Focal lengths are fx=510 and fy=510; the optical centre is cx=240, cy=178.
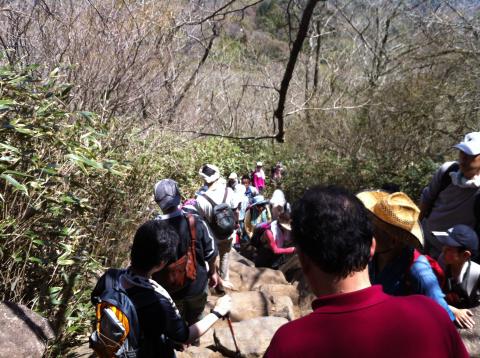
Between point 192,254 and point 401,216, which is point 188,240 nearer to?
point 192,254

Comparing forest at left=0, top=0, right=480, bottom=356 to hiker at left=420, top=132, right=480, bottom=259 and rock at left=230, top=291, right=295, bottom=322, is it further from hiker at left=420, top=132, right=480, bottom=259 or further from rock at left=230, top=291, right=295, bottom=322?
rock at left=230, top=291, right=295, bottom=322

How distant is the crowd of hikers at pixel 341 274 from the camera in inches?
47.3

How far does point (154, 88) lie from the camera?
414 inches

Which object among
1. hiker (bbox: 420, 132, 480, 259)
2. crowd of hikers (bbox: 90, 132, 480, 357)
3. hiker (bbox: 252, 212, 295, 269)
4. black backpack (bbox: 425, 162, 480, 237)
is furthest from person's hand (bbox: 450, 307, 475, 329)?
hiker (bbox: 252, 212, 295, 269)

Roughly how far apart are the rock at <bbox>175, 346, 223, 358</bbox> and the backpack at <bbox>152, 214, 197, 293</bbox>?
0.77 m

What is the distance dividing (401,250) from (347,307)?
112 cm

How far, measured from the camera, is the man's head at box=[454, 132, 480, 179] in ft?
11.2

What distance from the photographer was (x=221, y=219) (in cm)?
462

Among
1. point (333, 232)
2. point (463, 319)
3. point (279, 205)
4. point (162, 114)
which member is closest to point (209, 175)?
point (279, 205)

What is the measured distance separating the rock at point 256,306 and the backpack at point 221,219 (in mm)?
956

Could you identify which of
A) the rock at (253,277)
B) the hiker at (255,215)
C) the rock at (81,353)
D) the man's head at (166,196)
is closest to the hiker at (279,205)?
the rock at (253,277)

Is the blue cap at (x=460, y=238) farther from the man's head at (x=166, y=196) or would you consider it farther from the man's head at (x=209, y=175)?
the man's head at (x=209, y=175)

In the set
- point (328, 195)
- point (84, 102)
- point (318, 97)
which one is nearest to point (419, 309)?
point (328, 195)

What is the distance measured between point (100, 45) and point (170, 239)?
6.74 metres
